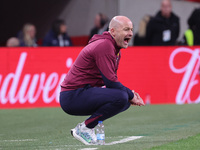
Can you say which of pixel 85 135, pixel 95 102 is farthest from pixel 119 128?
pixel 95 102

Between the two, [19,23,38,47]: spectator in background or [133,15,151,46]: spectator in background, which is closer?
[19,23,38,47]: spectator in background

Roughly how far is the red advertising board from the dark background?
28.9ft

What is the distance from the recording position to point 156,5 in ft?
71.0

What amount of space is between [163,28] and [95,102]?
9368 millimetres

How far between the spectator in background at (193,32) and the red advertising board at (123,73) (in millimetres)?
924

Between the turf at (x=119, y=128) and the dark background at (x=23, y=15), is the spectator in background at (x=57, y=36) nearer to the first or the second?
the turf at (x=119, y=128)

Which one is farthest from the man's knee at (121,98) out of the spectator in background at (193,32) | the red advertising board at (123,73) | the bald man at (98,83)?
the spectator in background at (193,32)

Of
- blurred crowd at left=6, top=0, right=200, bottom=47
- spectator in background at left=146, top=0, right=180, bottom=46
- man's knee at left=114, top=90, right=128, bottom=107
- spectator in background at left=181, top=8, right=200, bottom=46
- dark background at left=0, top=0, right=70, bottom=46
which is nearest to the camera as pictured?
man's knee at left=114, top=90, right=128, bottom=107

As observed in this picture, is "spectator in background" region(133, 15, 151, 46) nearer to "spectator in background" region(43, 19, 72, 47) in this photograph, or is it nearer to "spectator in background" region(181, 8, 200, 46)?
"spectator in background" region(181, 8, 200, 46)

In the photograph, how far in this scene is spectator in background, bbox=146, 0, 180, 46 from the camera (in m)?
16.6

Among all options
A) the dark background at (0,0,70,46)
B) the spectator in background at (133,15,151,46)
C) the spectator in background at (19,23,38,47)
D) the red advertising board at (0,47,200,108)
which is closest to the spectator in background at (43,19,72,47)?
the spectator in background at (19,23,38,47)

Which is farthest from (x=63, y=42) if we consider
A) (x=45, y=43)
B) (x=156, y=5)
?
(x=156, y=5)

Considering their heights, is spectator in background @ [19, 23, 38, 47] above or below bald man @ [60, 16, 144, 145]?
below

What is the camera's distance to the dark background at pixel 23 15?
24.4 meters
